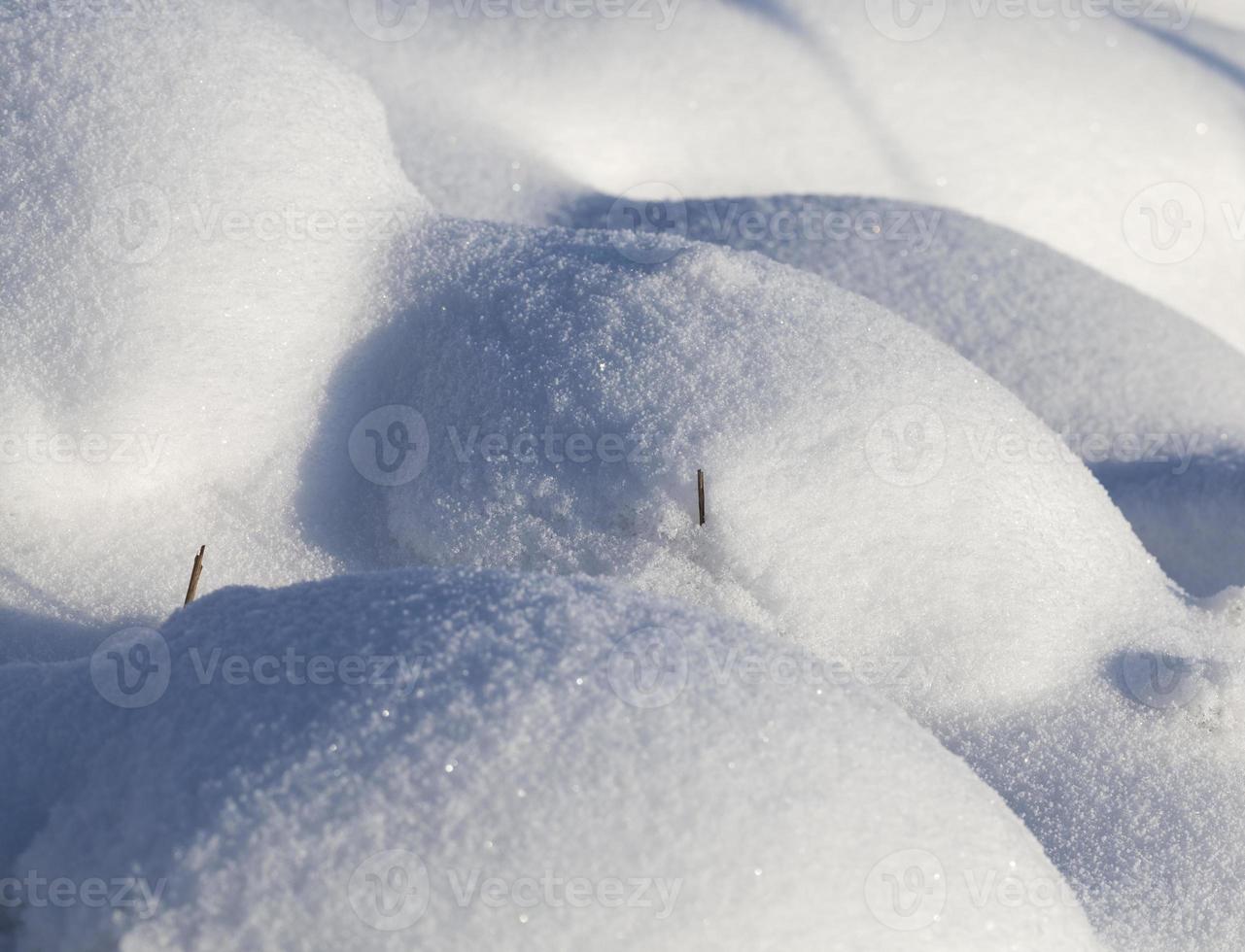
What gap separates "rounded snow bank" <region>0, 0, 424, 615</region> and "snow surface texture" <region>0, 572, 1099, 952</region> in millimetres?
378

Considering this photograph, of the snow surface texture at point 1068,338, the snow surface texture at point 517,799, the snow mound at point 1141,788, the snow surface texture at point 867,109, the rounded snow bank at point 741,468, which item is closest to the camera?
the snow surface texture at point 517,799

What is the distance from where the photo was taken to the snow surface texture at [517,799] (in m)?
0.72

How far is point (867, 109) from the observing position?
93.3 inches

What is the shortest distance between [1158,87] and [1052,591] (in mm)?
1706

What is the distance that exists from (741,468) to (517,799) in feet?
1.64

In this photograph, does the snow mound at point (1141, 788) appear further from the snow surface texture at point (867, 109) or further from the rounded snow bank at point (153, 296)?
the snow surface texture at point (867, 109)

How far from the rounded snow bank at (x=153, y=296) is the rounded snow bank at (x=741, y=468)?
9 cm

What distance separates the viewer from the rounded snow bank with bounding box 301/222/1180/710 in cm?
117

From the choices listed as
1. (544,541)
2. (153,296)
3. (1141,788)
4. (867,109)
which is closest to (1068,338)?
(867,109)

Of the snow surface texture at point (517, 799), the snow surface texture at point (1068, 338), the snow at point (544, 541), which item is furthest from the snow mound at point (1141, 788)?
the snow surface texture at point (1068, 338)

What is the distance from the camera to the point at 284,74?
1.44 meters

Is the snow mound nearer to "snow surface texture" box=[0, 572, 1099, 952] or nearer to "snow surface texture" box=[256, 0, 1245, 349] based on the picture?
"snow surface texture" box=[0, 572, 1099, 952]

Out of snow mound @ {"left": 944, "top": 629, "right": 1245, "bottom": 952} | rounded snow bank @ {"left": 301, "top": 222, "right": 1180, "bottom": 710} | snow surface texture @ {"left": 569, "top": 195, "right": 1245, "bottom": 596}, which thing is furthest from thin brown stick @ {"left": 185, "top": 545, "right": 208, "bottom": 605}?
snow surface texture @ {"left": 569, "top": 195, "right": 1245, "bottom": 596}

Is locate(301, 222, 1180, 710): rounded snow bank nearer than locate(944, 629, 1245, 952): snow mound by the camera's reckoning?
No
